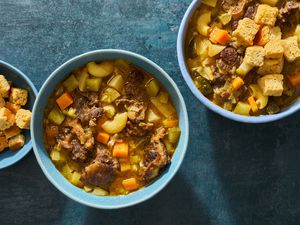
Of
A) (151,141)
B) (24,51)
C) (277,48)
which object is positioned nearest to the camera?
(277,48)

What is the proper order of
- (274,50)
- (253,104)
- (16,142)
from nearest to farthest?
(274,50) → (253,104) → (16,142)

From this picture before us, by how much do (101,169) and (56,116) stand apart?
290 mm

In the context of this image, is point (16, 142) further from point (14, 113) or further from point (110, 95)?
point (110, 95)

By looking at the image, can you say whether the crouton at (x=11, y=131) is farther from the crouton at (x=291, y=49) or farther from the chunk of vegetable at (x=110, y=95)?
the crouton at (x=291, y=49)

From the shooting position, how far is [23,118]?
2.14 meters

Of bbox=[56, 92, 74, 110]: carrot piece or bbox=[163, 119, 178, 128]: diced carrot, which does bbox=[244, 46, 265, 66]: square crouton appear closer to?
bbox=[163, 119, 178, 128]: diced carrot

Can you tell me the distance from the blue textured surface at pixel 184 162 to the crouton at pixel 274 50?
1.27 ft

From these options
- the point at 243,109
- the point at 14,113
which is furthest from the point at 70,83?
the point at 243,109

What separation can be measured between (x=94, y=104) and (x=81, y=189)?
35 cm

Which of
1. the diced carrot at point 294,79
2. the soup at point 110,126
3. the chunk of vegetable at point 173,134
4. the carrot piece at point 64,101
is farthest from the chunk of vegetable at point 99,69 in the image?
the diced carrot at point 294,79

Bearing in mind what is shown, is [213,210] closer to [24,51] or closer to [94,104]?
[94,104]

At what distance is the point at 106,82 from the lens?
2111 mm

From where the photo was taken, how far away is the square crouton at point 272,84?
1.99 m

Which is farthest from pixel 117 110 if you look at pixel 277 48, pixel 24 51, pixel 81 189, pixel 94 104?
pixel 277 48
